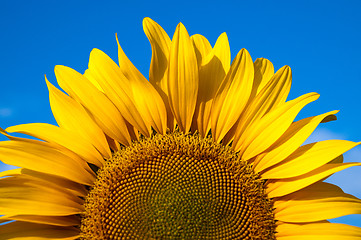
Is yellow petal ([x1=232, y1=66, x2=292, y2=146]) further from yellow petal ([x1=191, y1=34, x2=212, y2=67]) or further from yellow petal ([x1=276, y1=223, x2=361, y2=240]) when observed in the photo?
yellow petal ([x1=276, y1=223, x2=361, y2=240])

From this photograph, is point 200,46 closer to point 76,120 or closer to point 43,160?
point 76,120

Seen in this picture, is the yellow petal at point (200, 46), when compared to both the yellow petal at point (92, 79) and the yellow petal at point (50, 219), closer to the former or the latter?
the yellow petal at point (92, 79)

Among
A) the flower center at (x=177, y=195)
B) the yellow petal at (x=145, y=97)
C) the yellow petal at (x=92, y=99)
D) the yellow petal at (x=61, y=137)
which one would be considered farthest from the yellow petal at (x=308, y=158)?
the yellow petal at (x=61, y=137)

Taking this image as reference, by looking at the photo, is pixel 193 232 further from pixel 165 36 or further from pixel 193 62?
pixel 165 36

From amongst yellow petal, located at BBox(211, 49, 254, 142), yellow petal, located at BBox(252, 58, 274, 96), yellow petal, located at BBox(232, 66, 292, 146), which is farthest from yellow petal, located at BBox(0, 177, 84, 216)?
yellow petal, located at BBox(252, 58, 274, 96)

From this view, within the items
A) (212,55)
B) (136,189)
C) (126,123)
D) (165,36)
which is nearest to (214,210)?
(136,189)

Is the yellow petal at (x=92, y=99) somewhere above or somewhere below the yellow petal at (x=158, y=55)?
below
